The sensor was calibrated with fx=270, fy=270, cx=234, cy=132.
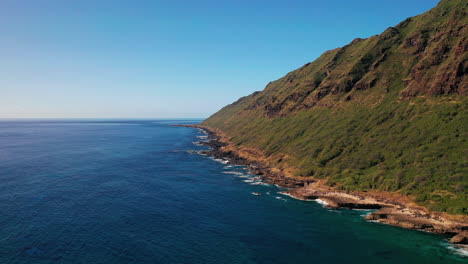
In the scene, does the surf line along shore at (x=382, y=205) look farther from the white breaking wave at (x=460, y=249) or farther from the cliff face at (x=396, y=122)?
the cliff face at (x=396, y=122)

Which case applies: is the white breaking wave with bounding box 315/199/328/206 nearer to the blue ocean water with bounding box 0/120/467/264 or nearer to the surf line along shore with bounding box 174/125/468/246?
the surf line along shore with bounding box 174/125/468/246

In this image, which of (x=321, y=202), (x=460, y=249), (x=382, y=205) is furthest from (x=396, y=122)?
(x=460, y=249)

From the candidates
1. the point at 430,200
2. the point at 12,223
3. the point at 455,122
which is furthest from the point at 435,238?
the point at 12,223

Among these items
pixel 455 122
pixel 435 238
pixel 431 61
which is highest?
pixel 431 61

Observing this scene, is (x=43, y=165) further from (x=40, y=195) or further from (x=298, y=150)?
(x=298, y=150)

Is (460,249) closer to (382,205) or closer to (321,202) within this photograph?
(382,205)

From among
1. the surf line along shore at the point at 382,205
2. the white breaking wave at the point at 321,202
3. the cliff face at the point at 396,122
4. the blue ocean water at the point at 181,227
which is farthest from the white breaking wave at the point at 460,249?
the white breaking wave at the point at 321,202
